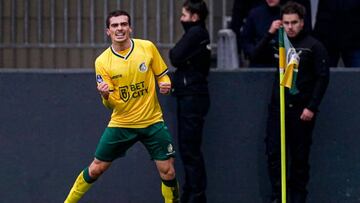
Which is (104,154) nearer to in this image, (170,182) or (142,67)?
(170,182)

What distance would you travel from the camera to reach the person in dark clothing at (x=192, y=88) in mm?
13109

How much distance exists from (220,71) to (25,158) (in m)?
2.10

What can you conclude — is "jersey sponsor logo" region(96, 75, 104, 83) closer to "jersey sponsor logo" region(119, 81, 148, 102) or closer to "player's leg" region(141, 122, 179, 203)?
"jersey sponsor logo" region(119, 81, 148, 102)

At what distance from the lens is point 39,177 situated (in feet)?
45.3

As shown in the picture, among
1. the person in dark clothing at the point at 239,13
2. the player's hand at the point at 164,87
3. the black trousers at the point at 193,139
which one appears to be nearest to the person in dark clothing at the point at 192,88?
the black trousers at the point at 193,139

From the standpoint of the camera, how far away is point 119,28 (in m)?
12.5

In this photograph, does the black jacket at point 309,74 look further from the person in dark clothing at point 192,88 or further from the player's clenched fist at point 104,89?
the player's clenched fist at point 104,89

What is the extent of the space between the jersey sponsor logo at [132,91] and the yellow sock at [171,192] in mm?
918

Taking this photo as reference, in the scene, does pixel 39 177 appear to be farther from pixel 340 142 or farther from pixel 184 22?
pixel 340 142

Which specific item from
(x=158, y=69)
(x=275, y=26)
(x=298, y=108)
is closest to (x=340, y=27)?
(x=275, y=26)

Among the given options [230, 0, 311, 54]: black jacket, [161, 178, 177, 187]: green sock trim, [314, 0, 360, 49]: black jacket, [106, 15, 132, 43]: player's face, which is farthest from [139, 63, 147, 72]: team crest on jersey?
[314, 0, 360, 49]: black jacket

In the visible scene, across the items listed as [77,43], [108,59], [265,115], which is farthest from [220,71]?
[77,43]

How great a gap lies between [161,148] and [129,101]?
1.71 feet

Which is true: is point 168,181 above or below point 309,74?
below
